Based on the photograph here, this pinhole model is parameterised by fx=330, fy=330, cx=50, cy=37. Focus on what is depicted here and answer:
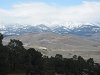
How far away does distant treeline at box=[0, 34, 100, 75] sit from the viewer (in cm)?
8422

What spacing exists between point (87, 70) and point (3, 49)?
36.9m

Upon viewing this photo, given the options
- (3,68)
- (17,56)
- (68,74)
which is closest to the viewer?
(3,68)

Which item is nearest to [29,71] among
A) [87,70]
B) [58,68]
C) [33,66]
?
[33,66]

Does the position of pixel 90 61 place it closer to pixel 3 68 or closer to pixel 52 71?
pixel 52 71

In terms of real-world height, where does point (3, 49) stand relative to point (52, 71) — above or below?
above

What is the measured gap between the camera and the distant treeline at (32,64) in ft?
276

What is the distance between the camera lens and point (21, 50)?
323ft

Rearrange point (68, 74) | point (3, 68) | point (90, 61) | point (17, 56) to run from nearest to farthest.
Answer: point (3, 68) → point (17, 56) → point (68, 74) → point (90, 61)

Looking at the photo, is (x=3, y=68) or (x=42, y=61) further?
(x=42, y=61)

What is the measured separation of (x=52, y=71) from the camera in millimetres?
97750

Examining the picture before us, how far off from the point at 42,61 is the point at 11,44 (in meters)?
13.7

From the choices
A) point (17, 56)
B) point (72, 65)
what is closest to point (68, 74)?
point (72, 65)

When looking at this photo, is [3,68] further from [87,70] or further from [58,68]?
[87,70]

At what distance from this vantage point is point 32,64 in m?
95.7
